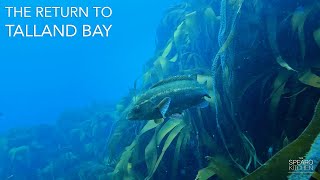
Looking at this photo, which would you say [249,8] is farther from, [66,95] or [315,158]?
[66,95]

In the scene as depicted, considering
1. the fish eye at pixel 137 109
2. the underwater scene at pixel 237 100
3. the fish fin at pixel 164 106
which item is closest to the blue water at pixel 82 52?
the underwater scene at pixel 237 100

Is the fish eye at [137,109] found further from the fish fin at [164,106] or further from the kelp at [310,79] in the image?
the kelp at [310,79]

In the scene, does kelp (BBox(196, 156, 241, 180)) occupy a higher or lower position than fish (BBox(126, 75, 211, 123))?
lower

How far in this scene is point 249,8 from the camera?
222cm

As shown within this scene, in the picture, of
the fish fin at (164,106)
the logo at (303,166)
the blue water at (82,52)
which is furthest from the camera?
the blue water at (82,52)

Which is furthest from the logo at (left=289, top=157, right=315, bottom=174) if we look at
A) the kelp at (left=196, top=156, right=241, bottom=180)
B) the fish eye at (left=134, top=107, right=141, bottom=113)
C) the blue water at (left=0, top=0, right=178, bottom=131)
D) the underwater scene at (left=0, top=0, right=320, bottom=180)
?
the blue water at (left=0, top=0, right=178, bottom=131)

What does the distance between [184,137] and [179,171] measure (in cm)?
27

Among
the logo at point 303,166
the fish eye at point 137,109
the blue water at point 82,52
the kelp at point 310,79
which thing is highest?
the blue water at point 82,52

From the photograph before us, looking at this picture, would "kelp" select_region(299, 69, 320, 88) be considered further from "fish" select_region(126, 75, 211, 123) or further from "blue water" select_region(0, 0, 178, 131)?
"blue water" select_region(0, 0, 178, 131)

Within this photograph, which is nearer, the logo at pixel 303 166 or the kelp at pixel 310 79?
the logo at pixel 303 166

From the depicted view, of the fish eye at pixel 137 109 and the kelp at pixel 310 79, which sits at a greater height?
the kelp at pixel 310 79

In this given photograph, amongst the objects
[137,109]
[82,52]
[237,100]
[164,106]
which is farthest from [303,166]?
[82,52]

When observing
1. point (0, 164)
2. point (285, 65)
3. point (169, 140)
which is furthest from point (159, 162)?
point (0, 164)

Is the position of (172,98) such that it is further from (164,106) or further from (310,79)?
(310,79)
